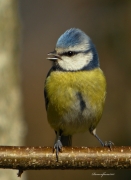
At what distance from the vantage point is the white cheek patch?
445 cm

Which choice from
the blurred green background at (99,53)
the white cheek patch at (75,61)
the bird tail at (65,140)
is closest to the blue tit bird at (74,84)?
the white cheek patch at (75,61)

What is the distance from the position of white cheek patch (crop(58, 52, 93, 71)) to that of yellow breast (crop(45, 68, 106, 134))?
60 mm

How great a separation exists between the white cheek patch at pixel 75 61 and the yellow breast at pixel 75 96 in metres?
0.06

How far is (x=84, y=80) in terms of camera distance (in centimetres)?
442

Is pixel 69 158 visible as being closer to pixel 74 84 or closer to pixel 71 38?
pixel 74 84

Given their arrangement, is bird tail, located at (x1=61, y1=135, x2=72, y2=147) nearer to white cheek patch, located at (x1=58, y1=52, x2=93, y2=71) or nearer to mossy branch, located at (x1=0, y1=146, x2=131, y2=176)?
white cheek patch, located at (x1=58, y1=52, x2=93, y2=71)

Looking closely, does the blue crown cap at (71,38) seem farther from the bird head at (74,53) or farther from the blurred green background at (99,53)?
the blurred green background at (99,53)

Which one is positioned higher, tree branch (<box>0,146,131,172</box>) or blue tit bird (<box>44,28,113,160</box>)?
blue tit bird (<box>44,28,113,160</box>)

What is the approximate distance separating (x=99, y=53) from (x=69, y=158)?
21.1 ft

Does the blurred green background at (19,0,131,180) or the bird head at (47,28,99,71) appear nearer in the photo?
the bird head at (47,28,99,71)

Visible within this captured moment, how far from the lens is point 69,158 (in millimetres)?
3781

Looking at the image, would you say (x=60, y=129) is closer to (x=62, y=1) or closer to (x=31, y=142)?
(x=31, y=142)

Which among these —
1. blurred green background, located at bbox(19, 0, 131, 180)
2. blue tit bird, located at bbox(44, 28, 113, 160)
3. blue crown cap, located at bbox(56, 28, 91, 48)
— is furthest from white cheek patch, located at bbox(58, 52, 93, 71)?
blurred green background, located at bbox(19, 0, 131, 180)

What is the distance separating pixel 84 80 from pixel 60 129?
0.59 meters
